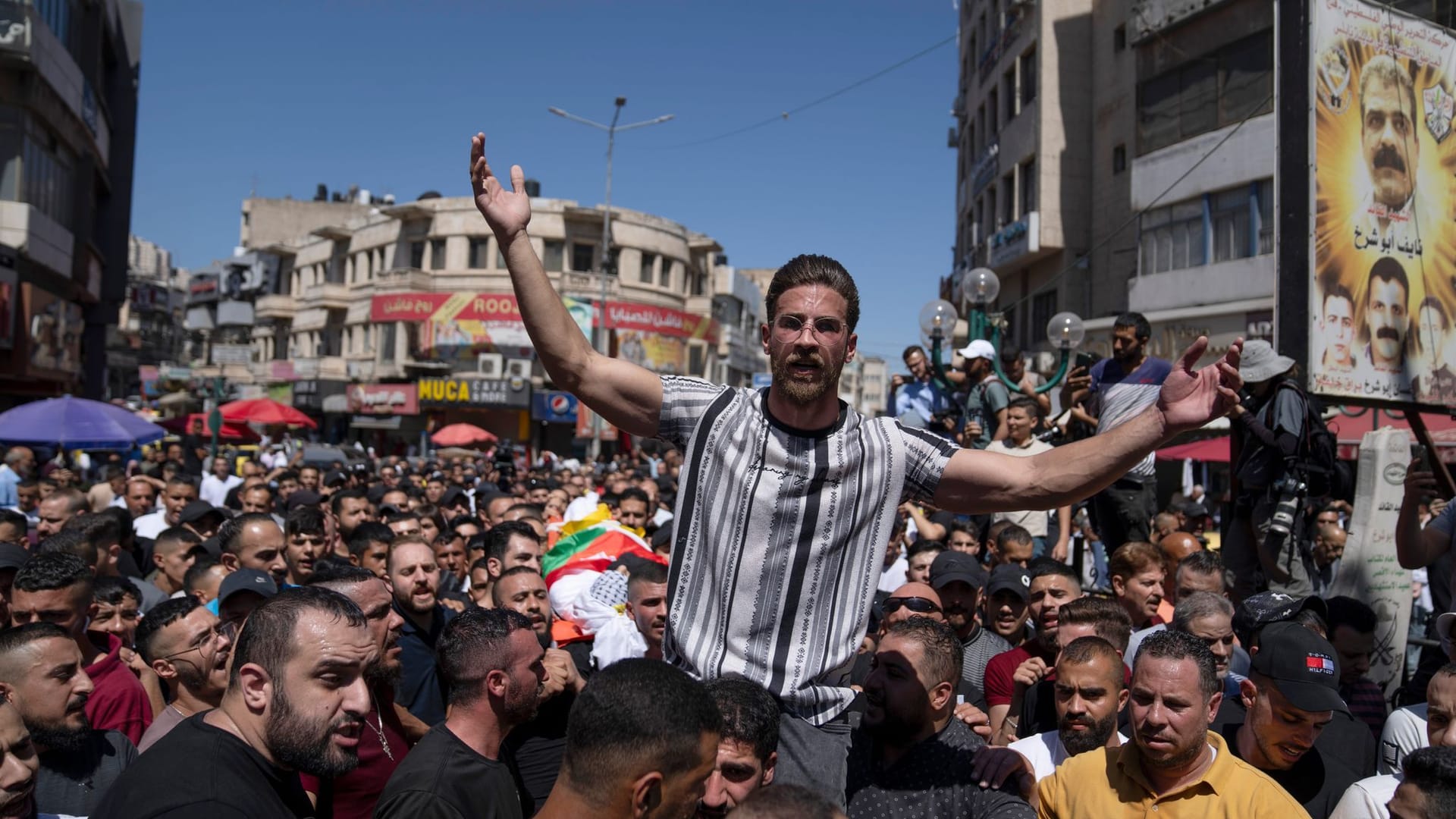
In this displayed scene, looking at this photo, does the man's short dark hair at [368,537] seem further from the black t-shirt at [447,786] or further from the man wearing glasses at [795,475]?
the man wearing glasses at [795,475]

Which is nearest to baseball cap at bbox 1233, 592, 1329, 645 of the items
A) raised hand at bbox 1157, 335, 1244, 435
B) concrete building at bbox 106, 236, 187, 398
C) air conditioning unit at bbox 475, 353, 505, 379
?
raised hand at bbox 1157, 335, 1244, 435

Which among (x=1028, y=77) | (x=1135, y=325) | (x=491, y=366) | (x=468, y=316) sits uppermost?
(x=1028, y=77)

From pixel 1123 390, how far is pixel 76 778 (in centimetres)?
559

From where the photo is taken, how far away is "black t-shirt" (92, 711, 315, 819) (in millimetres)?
2629

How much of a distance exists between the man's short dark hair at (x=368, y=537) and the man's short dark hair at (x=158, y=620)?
227cm

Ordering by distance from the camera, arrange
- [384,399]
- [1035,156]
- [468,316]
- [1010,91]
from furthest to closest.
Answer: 1. [384,399]
2. [468,316]
3. [1010,91]
4. [1035,156]

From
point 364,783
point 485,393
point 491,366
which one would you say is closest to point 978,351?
point 364,783

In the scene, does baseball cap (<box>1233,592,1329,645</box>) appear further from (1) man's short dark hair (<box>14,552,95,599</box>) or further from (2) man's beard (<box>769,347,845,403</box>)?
(1) man's short dark hair (<box>14,552,95,599</box>)

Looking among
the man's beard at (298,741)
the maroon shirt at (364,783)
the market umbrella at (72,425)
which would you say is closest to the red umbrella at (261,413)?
the market umbrella at (72,425)

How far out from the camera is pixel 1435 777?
310 cm

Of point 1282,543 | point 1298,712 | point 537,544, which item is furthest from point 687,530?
point 1282,543

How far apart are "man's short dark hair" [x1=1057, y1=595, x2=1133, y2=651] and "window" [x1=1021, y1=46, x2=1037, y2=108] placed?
24497 mm

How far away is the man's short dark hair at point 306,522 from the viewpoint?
7742 mm

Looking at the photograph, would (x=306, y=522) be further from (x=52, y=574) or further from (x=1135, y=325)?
(x=1135, y=325)
